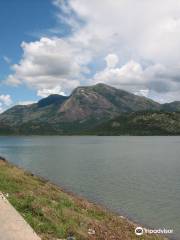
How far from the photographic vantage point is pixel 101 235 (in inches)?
837

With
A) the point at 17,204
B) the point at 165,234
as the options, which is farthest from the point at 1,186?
the point at 165,234

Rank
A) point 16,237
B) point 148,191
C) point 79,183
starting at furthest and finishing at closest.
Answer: point 79,183, point 148,191, point 16,237

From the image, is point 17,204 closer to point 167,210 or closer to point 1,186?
point 1,186

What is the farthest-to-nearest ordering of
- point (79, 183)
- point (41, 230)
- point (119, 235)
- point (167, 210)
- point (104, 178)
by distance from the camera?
point (104, 178), point (79, 183), point (167, 210), point (119, 235), point (41, 230)

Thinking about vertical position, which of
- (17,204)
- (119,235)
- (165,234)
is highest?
(17,204)

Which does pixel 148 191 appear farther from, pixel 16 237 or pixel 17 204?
pixel 16 237

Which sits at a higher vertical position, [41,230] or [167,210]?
[41,230]

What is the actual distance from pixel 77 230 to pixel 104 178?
57602mm

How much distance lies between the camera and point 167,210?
150 feet

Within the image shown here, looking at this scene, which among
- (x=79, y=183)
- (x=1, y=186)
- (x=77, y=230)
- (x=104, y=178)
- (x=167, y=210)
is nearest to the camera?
(x=77, y=230)

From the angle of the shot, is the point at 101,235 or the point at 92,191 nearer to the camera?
the point at 101,235

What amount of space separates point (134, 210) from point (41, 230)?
93.8 ft

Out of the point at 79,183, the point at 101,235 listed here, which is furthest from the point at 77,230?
the point at 79,183

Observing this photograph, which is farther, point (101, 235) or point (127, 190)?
point (127, 190)
